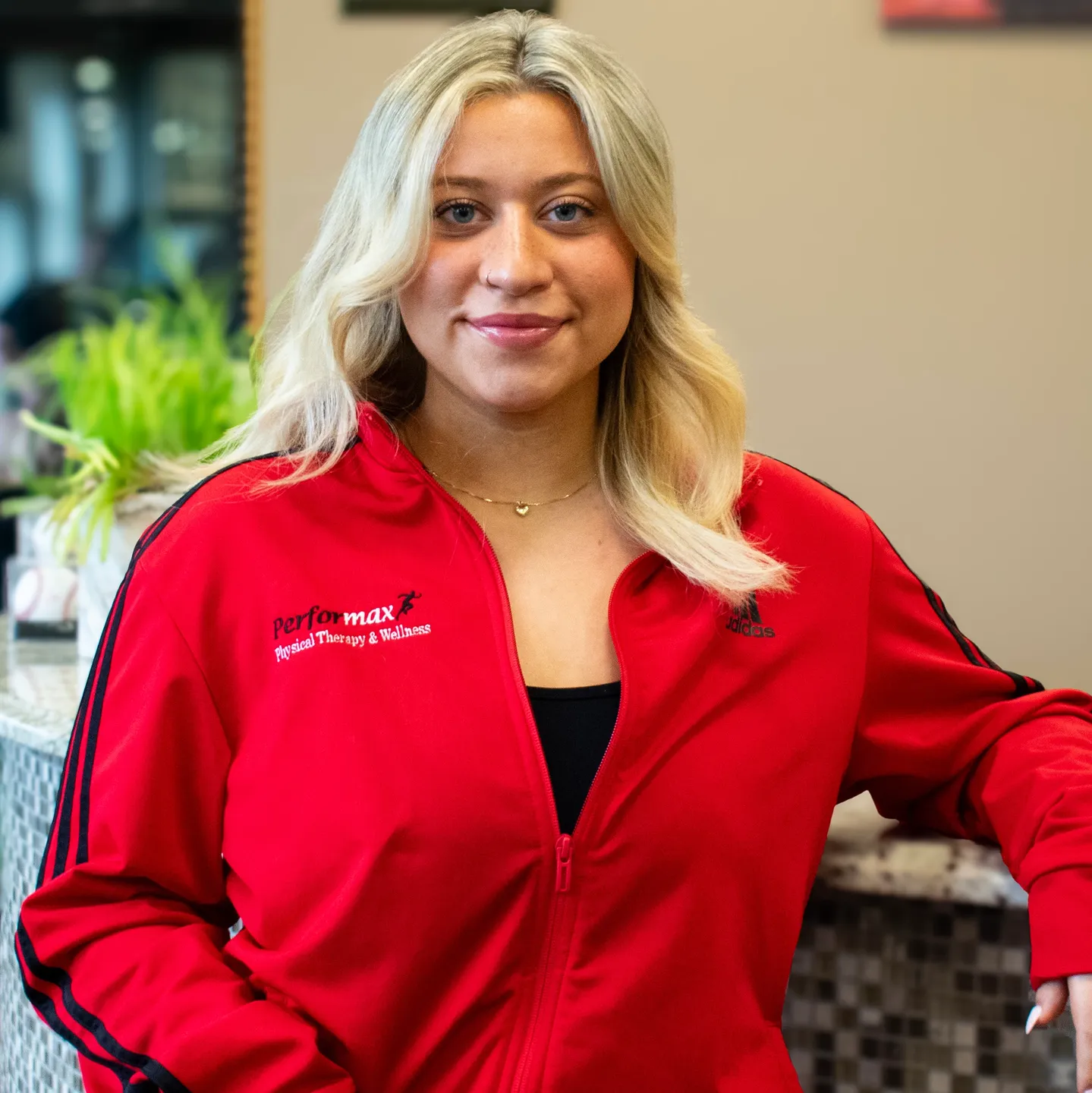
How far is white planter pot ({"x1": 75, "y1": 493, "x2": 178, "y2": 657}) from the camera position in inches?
69.7

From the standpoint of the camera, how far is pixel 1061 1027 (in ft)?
4.32

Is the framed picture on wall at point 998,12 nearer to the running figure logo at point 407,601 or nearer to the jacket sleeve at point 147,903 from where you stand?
the running figure logo at point 407,601

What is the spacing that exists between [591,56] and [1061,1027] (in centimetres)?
101

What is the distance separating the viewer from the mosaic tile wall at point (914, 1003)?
1387mm

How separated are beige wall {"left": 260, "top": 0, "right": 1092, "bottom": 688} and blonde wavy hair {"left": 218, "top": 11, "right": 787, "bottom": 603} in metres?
1.49

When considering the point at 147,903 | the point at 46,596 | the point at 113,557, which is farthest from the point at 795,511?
the point at 46,596

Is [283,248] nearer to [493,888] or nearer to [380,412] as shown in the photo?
[380,412]

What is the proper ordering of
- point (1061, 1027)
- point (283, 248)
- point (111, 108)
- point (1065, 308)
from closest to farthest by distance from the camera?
point (1061, 1027) < point (1065, 308) < point (283, 248) < point (111, 108)

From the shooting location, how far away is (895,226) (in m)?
2.95

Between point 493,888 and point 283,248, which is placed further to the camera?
point 283,248

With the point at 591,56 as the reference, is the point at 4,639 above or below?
below

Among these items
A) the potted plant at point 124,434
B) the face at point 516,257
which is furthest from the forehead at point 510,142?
the potted plant at point 124,434

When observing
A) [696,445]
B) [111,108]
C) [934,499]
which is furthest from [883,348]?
[111,108]

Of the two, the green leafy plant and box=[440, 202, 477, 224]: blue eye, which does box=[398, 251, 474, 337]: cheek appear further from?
the green leafy plant
